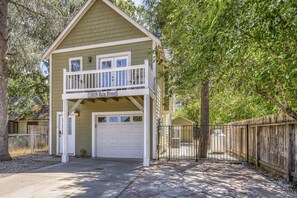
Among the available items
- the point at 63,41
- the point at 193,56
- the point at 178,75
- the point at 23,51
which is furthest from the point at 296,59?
the point at 23,51

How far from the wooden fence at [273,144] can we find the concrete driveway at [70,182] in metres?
4.56

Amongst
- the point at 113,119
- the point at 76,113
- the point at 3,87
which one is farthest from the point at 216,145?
the point at 3,87

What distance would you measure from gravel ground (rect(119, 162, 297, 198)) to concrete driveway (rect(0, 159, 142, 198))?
1.54 feet

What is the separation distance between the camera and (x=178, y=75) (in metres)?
10.0

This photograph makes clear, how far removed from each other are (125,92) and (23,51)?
837 cm

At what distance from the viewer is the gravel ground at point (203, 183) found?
19.2ft

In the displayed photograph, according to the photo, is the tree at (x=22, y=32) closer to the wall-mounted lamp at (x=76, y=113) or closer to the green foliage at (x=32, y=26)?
the green foliage at (x=32, y=26)

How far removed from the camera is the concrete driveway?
5.83 metres

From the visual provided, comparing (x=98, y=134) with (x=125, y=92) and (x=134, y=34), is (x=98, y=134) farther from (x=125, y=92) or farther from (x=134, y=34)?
(x=134, y=34)

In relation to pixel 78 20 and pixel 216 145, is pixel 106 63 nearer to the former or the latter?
pixel 78 20

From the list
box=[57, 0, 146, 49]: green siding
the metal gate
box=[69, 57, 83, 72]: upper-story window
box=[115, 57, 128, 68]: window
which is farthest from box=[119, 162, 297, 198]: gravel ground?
box=[69, 57, 83, 72]: upper-story window

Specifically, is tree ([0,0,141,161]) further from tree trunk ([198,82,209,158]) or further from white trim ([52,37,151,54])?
tree trunk ([198,82,209,158])

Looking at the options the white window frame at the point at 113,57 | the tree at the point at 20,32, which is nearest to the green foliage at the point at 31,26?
the tree at the point at 20,32

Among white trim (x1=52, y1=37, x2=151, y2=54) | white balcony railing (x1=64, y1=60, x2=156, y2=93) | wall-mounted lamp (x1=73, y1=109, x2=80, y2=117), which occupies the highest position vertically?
white trim (x1=52, y1=37, x2=151, y2=54)
